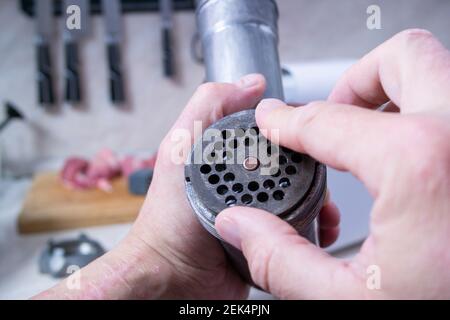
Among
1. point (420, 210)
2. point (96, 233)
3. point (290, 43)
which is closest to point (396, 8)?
point (290, 43)

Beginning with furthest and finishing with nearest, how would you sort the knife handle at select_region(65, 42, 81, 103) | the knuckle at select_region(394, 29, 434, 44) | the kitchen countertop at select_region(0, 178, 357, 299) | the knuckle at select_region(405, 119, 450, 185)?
1. the knife handle at select_region(65, 42, 81, 103)
2. the kitchen countertop at select_region(0, 178, 357, 299)
3. the knuckle at select_region(394, 29, 434, 44)
4. the knuckle at select_region(405, 119, 450, 185)

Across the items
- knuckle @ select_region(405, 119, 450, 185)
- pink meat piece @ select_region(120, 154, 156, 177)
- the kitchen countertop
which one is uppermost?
knuckle @ select_region(405, 119, 450, 185)

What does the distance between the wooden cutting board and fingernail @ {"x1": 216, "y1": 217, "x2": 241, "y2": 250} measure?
0.65 meters

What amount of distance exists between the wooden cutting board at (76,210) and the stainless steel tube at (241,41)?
1.81 ft

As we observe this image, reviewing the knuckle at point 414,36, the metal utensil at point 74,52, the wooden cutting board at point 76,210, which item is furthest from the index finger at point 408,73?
the metal utensil at point 74,52

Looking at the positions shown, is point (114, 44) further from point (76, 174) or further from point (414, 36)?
point (414, 36)

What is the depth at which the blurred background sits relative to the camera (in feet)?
3.93

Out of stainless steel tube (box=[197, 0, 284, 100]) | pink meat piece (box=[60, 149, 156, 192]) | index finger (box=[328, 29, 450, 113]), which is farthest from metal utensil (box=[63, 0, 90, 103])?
index finger (box=[328, 29, 450, 113])

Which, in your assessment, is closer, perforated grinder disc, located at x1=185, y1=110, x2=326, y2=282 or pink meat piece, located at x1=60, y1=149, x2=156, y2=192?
perforated grinder disc, located at x1=185, y1=110, x2=326, y2=282

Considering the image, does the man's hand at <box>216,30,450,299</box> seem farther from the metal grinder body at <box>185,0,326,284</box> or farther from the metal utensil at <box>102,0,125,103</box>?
the metal utensil at <box>102,0,125,103</box>

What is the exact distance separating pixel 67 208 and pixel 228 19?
2.15 ft

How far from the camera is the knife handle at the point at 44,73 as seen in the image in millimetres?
1172

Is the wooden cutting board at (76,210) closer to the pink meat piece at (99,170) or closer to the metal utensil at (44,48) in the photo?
the pink meat piece at (99,170)
